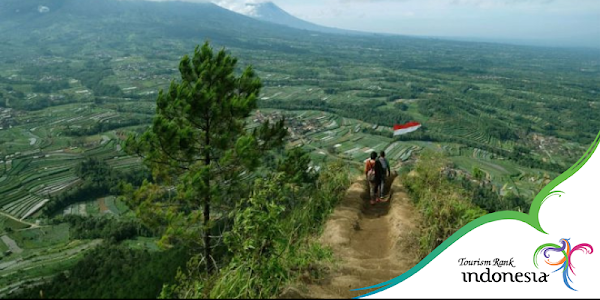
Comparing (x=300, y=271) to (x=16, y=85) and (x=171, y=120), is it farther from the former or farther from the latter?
(x=16, y=85)

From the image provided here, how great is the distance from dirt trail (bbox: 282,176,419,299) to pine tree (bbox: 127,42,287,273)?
246 cm

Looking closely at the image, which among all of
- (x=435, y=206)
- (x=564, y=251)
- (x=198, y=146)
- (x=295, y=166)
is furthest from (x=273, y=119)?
(x=564, y=251)

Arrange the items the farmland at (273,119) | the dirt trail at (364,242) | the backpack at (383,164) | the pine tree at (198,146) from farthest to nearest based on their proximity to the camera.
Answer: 1. the farmland at (273,119)
2. the backpack at (383,164)
3. the pine tree at (198,146)
4. the dirt trail at (364,242)

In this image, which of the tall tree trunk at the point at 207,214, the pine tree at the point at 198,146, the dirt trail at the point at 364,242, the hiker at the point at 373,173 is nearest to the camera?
the dirt trail at the point at 364,242

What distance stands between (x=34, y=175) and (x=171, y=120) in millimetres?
38791

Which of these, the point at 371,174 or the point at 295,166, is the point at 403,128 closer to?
the point at 371,174

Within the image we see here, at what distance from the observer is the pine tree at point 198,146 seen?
673 centimetres

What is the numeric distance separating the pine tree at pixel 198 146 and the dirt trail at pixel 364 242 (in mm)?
2460

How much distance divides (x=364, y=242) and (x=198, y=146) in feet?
14.0

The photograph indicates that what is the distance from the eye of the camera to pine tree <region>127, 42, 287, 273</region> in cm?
673

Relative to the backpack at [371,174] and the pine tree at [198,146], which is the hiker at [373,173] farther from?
the pine tree at [198,146]

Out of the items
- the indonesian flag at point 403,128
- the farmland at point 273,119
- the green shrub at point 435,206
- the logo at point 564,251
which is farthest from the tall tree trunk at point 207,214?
the logo at point 564,251

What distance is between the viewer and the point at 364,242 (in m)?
6.73

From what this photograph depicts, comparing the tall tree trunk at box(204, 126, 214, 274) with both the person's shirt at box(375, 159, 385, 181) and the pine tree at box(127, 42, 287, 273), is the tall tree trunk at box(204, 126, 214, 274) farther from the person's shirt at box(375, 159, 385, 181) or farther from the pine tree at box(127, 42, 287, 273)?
the person's shirt at box(375, 159, 385, 181)
